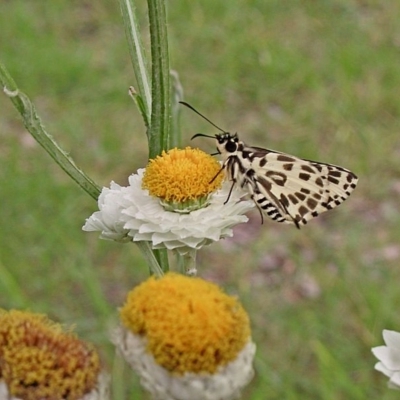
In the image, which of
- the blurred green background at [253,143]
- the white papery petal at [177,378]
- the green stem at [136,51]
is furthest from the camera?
the blurred green background at [253,143]

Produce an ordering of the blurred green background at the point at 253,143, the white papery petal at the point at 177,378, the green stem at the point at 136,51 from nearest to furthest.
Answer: the white papery petal at the point at 177,378
the green stem at the point at 136,51
the blurred green background at the point at 253,143

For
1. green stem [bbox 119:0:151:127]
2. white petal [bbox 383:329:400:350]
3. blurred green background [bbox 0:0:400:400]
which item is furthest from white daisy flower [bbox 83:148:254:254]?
blurred green background [bbox 0:0:400:400]

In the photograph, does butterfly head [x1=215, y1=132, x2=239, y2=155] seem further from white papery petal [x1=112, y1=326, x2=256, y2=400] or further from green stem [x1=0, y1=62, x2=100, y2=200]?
white papery petal [x1=112, y1=326, x2=256, y2=400]

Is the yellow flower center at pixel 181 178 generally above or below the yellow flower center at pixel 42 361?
above

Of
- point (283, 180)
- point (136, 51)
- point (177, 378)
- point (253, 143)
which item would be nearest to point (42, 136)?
point (136, 51)

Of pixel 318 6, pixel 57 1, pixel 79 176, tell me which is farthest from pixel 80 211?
pixel 79 176

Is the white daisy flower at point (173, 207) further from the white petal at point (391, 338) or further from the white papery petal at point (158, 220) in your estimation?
the white petal at point (391, 338)

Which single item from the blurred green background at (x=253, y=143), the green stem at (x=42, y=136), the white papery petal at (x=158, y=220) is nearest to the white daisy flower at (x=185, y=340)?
the white papery petal at (x=158, y=220)
